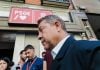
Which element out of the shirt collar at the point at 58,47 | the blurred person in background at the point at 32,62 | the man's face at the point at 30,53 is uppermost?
the shirt collar at the point at 58,47

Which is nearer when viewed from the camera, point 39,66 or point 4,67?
point 39,66

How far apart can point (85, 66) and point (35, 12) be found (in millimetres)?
9338

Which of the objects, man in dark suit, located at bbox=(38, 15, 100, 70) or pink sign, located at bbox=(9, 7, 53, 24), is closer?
man in dark suit, located at bbox=(38, 15, 100, 70)

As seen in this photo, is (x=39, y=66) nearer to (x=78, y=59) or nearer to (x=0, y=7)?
(x=78, y=59)

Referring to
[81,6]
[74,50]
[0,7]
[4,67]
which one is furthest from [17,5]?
[74,50]

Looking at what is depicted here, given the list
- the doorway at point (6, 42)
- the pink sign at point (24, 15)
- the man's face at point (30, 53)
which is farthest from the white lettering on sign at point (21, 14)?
the man's face at point (30, 53)

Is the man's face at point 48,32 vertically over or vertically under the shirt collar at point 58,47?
over

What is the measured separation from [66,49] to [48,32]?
0.32 metres

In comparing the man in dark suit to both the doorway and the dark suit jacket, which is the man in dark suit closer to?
the dark suit jacket

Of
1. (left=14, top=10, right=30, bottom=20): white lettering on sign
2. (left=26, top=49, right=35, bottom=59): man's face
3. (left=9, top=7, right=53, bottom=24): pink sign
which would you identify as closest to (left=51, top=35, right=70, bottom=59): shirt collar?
(left=26, top=49, right=35, bottom=59): man's face

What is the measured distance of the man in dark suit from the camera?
1883 millimetres

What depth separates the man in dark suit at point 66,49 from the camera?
1883mm

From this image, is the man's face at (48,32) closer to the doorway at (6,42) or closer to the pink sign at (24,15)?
the pink sign at (24,15)

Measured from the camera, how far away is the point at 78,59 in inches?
75.9
